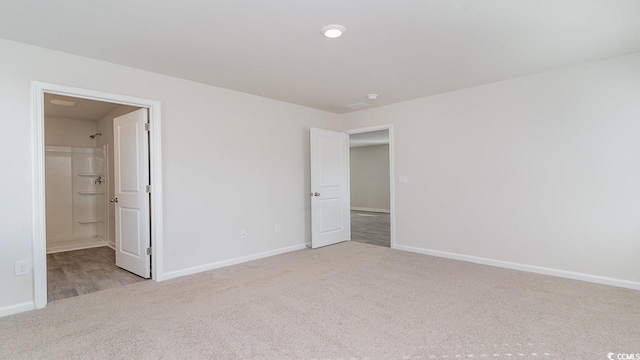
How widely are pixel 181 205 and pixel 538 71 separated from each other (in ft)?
14.6

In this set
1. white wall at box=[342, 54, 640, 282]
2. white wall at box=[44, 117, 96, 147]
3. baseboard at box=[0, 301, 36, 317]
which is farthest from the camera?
white wall at box=[44, 117, 96, 147]

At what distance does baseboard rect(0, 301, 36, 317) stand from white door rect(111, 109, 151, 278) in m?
1.03

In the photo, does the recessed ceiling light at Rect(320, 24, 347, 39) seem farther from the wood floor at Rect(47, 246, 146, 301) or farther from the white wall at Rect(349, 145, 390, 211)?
the white wall at Rect(349, 145, 390, 211)

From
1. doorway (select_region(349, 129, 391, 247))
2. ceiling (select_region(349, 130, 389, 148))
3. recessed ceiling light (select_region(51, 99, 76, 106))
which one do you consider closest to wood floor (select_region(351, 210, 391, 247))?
doorway (select_region(349, 129, 391, 247))

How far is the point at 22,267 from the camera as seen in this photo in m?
2.78

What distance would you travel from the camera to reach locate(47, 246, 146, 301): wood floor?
11.1 ft

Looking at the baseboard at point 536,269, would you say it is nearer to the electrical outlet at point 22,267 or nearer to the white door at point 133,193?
the white door at point 133,193

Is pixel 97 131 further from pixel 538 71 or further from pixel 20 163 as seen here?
pixel 538 71

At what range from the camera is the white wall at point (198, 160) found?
2.75m

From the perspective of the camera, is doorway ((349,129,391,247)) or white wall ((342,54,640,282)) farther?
doorway ((349,129,391,247))

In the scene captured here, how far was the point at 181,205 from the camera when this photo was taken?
3.81m

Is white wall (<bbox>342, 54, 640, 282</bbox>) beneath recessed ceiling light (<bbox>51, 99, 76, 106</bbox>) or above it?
beneath

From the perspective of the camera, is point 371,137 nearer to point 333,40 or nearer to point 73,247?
point 333,40

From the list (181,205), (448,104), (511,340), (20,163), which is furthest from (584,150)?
(20,163)
